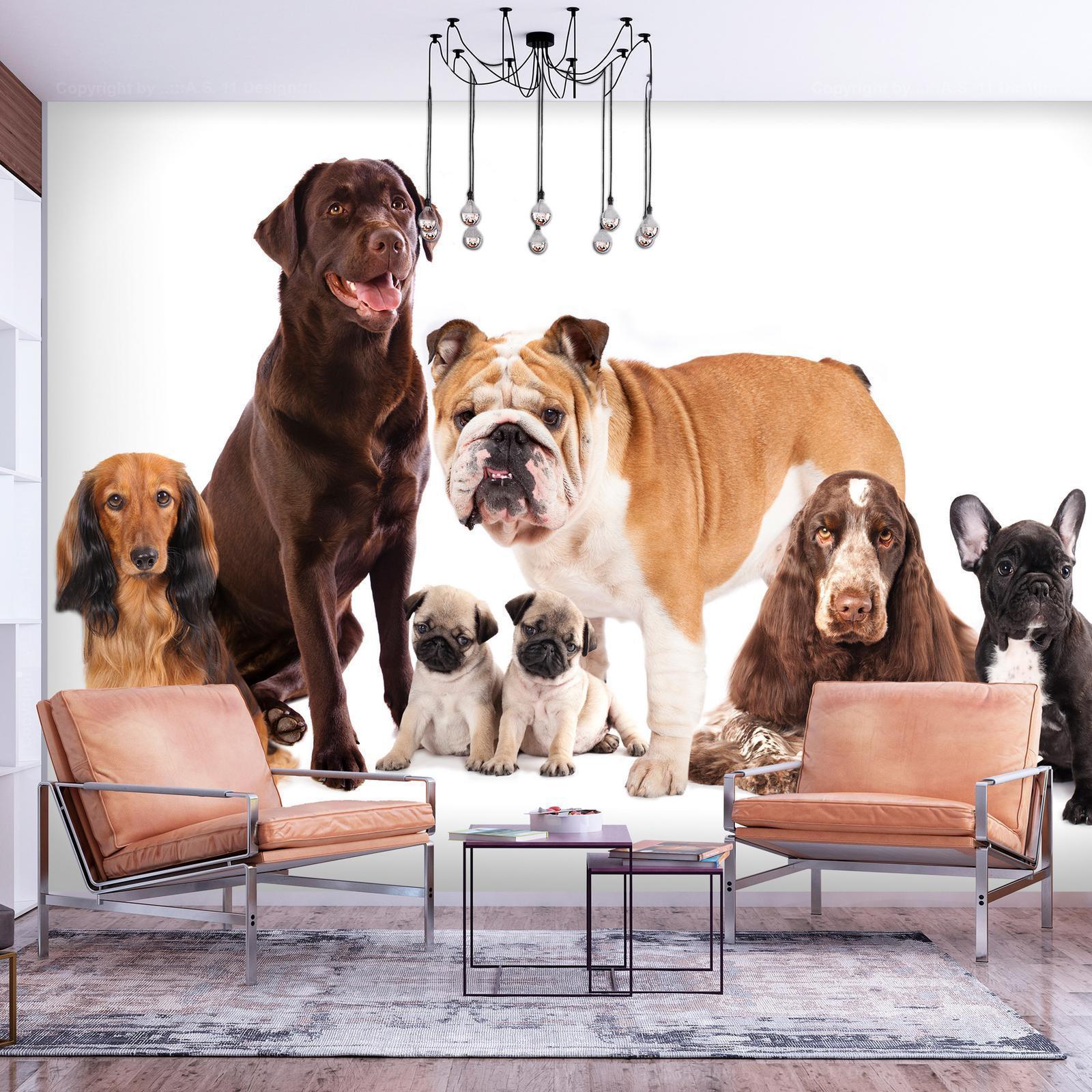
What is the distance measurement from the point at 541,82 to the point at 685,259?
92cm

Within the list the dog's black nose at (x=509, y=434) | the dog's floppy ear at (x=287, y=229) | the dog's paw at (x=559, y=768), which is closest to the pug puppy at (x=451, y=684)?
the dog's paw at (x=559, y=768)

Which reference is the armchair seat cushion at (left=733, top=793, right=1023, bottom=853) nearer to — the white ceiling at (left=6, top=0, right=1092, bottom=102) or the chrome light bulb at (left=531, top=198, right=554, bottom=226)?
the chrome light bulb at (left=531, top=198, right=554, bottom=226)

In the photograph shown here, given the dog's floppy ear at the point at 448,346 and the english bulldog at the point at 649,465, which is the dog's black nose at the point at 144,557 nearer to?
the english bulldog at the point at 649,465

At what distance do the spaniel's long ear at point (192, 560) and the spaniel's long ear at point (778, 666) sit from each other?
2.13 m

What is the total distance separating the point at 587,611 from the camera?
475cm

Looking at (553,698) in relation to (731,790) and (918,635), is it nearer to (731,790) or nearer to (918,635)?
(731,790)

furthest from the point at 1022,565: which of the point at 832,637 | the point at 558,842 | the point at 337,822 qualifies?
the point at 337,822

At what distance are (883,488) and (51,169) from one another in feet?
11.9

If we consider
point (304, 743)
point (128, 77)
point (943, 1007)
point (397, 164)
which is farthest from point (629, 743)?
point (128, 77)

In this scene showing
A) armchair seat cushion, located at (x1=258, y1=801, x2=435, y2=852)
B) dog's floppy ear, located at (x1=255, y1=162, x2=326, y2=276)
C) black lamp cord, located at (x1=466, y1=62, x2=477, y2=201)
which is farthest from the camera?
dog's floppy ear, located at (x1=255, y1=162, x2=326, y2=276)

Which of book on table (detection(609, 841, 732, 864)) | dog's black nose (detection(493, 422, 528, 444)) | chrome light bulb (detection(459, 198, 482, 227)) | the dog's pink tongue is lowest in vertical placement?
book on table (detection(609, 841, 732, 864))

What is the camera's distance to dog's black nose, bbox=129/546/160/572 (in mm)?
→ 4707

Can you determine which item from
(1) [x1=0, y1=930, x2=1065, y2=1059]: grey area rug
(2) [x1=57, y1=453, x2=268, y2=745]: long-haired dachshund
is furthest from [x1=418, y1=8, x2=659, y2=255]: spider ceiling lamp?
(1) [x1=0, y1=930, x2=1065, y2=1059]: grey area rug

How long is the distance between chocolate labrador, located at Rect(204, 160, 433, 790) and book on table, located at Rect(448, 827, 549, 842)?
1.36 metres
